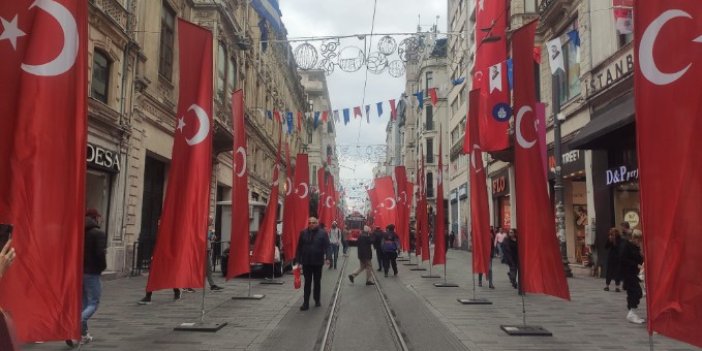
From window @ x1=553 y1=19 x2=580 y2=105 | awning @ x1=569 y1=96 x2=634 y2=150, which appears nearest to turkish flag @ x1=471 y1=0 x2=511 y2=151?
window @ x1=553 y1=19 x2=580 y2=105

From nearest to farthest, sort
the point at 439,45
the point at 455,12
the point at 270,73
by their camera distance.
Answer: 1. the point at 270,73
2. the point at 455,12
3. the point at 439,45

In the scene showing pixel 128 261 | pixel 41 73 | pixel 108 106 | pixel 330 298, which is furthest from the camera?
pixel 128 261

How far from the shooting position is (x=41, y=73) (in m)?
4.05

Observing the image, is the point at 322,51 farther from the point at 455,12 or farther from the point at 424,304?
the point at 455,12

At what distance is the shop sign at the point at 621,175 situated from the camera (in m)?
16.2

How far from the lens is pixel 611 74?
57.7ft

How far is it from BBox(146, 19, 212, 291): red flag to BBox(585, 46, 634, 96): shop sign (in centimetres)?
1316

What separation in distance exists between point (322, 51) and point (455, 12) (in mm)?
31494

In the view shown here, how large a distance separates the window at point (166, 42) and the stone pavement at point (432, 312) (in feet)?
29.3

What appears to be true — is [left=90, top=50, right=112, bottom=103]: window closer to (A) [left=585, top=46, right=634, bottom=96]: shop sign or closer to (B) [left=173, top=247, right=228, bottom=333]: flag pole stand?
(B) [left=173, top=247, right=228, bottom=333]: flag pole stand

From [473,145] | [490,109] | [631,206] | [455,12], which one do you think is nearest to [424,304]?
[473,145]

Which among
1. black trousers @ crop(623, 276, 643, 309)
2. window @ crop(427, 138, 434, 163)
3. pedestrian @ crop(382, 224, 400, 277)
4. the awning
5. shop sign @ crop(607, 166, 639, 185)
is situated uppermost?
window @ crop(427, 138, 434, 163)

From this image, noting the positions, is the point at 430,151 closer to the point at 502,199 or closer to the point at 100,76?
the point at 502,199

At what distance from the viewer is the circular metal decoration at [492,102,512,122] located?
69.8ft
